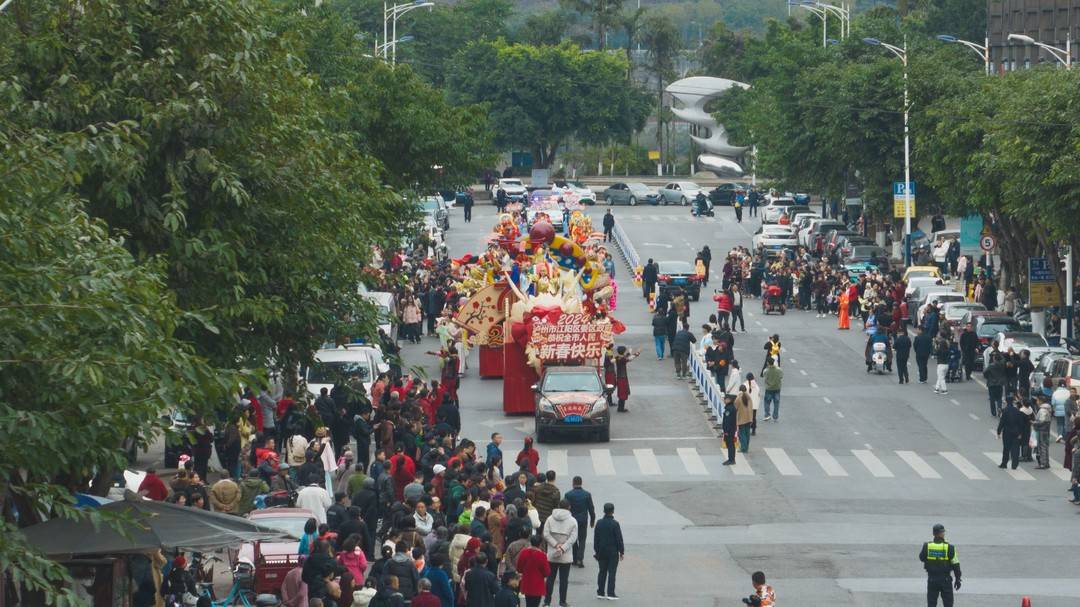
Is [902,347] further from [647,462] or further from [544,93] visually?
[544,93]

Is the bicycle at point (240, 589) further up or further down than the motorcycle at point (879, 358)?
further down

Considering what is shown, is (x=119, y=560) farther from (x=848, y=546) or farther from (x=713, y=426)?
(x=713, y=426)

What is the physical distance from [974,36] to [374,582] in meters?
105

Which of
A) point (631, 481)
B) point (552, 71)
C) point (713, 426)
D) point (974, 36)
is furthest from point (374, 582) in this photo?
point (974, 36)

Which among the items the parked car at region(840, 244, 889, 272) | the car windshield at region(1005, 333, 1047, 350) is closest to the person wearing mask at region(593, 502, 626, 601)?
the car windshield at region(1005, 333, 1047, 350)

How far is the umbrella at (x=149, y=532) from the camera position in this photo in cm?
1780

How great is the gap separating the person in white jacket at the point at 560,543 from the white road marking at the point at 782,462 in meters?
10.6

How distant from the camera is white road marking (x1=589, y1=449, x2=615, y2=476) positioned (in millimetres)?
34713

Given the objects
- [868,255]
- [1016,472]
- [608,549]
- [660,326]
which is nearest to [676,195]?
[868,255]

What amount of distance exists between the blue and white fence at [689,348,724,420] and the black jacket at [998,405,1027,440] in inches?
231

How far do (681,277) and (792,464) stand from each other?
25.9 m

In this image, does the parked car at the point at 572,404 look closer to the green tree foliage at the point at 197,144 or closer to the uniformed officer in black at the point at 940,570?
the green tree foliage at the point at 197,144

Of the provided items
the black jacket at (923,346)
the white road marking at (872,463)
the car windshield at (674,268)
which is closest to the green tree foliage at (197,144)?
the white road marking at (872,463)

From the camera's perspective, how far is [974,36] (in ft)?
399
